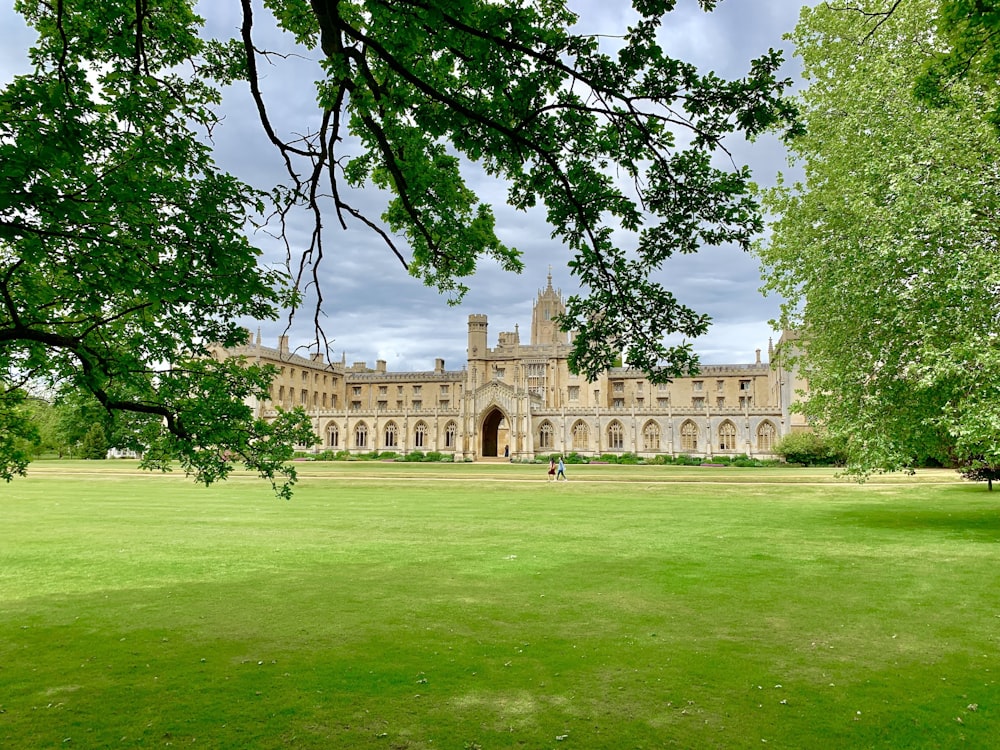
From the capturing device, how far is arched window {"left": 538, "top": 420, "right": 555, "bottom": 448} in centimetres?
6950

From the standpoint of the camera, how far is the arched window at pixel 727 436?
213ft

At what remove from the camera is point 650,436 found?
67312mm

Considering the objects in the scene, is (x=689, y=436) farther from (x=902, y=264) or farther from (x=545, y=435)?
(x=902, y=264)

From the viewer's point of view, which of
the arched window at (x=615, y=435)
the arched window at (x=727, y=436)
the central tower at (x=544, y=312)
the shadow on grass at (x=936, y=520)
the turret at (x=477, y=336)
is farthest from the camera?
the central tower at (x=544, y=312)

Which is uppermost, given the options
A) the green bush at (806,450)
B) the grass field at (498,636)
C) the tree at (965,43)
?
the tree at (965,43)

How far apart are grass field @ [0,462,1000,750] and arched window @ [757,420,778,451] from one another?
49.6 meters

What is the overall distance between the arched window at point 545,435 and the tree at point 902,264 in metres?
50.8

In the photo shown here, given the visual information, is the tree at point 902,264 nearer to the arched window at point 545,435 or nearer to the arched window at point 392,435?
the arched window at point 545,435

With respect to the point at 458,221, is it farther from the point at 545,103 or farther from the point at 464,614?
the point at 464,614

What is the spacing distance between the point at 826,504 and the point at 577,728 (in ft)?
64.0

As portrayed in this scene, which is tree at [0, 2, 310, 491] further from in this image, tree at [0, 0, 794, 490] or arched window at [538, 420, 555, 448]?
arched window at [538, 420, 555, 448]

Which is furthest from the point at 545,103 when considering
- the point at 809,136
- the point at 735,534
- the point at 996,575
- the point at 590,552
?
the point at 809,136

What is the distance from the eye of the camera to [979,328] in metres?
13.7

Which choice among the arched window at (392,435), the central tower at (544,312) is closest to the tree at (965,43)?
the arched window at (392,435)
